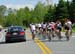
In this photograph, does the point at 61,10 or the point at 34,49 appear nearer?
the point at 34,49

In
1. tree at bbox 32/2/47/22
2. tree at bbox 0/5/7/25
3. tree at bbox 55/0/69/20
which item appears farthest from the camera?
tree at bbox 0/5/7/25

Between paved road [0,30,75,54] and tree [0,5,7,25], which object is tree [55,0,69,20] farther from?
paved road [0,30,75,54]

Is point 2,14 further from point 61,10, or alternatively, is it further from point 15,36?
point 15,36

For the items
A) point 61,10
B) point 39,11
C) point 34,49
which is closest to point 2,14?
point 39,11

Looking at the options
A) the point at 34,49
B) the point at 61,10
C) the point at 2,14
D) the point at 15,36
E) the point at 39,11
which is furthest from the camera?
the point at 2,14

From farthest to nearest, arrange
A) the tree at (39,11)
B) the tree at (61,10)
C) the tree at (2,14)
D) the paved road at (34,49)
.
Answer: the tree at (2,14)
the tree at (39,11)
the tree at (61,10)
the paved road at (34,49)

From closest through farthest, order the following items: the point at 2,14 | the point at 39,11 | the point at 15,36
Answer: the point at 15,36
the point at 39,11
the point at 2,14

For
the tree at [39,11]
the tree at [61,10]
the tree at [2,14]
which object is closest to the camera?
the tree at [61,10]

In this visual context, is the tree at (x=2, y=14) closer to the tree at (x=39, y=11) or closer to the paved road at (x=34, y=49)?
the tree at (x=39, y=11)

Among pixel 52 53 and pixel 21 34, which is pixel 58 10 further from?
pixel 52 53

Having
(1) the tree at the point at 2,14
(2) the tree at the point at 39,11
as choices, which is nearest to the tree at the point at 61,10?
(2) the tree at the point at 39,11

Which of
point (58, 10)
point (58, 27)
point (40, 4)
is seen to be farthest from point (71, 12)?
point (58, 27)

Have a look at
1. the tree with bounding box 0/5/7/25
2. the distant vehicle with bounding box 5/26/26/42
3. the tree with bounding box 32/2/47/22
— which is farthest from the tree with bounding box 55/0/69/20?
the distant vehicle with bounding box 5/26/26/42

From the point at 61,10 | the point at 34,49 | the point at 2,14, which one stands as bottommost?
the point at 2,14
